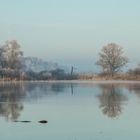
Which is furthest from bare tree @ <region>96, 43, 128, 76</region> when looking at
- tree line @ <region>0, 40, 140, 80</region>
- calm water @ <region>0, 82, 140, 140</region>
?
calm water @ <region>0, 82, 140, 140</region>

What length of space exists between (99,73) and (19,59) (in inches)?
504

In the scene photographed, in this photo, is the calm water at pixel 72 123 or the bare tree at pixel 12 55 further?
the bare tree at pixel 12 55

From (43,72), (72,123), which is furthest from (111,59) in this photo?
(72,123)

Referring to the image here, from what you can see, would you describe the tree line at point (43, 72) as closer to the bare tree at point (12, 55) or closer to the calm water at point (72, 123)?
the bare tree at point (12, 55)

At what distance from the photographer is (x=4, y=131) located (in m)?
14.7

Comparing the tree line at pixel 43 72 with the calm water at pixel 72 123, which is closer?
the calm water at pixel 72 123

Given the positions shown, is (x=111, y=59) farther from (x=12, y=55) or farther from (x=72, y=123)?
(x=72, y=123)

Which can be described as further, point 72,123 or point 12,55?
point 12,55

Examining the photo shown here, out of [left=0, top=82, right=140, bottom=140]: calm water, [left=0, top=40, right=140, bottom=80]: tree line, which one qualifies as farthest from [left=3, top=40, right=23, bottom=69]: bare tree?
[left=0, top=82, right=140, bottom=140]: calm water

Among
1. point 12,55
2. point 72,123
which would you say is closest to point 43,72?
point 12,55

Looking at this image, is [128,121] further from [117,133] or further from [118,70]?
[118,70]

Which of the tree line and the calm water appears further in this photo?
the tree line

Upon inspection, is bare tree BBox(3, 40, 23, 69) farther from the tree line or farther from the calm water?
the calm water

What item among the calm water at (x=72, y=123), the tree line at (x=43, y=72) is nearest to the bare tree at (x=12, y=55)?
the tree line at (x=43, y=72)
